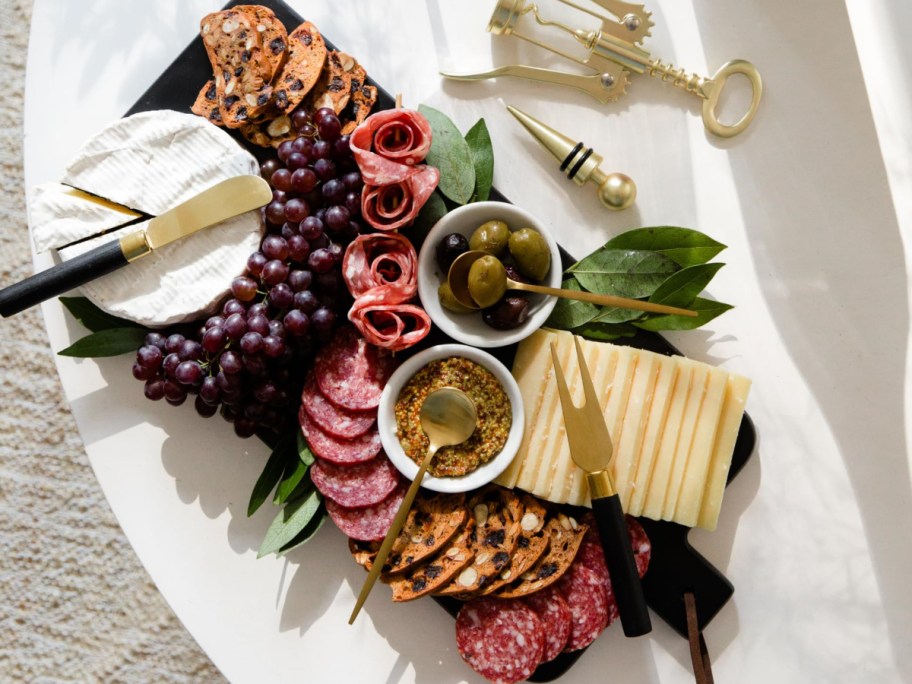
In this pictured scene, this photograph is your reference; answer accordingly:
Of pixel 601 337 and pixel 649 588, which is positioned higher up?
pixel 601 337

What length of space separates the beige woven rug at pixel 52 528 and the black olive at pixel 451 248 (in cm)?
121

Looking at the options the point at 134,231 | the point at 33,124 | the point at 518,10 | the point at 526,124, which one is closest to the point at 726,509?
the point at 526,124

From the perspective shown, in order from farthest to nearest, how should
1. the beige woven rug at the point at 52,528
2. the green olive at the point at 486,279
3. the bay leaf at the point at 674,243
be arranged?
the beige woven rug at the point at 52,528, the bay leaf at the point at 674,243, the green olive at the point at 486,279

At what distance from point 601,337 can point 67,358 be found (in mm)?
901

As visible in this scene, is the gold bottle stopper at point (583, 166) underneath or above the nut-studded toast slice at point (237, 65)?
above

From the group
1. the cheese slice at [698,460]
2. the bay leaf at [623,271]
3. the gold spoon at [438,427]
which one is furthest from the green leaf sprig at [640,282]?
the gold spoon at [438,427]

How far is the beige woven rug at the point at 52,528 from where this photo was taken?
1.79 meters

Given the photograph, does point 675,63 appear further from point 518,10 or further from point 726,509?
point 726,509

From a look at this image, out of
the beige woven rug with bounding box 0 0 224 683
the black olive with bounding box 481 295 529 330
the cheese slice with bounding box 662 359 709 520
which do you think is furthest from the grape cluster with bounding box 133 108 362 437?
the beige woven rug with bounding box 0 0 224 683

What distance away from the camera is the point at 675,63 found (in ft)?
4.03

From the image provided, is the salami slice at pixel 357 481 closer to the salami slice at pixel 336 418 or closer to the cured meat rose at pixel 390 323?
the salami slice at pixel 336 418

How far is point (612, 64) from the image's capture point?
4.00 ft

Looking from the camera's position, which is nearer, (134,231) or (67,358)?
(134,231)

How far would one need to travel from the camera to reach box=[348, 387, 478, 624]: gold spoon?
3.50 ft
